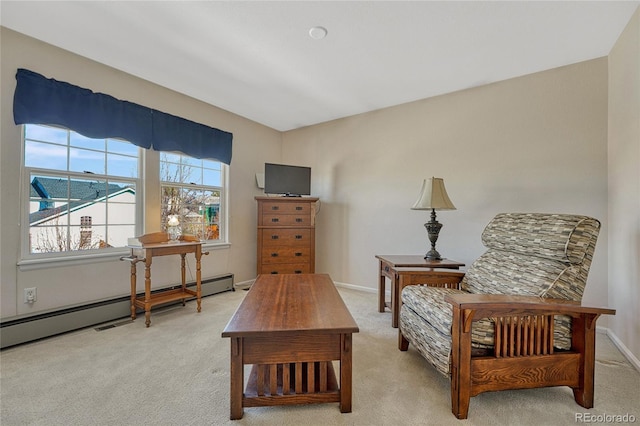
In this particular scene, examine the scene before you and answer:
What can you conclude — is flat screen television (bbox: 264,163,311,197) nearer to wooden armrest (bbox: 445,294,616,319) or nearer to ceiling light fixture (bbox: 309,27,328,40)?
ceiling light fixture (bbox: 309,27,328,40)

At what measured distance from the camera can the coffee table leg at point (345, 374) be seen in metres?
1.37

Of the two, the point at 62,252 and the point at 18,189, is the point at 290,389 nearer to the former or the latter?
the point at 62,252

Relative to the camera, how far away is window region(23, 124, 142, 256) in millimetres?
2264

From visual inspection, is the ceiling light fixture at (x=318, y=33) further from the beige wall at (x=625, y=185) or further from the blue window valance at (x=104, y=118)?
the beige wall at (x=625, y=185)

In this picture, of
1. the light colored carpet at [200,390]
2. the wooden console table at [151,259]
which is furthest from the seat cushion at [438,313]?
the wooden console table at [151,259]

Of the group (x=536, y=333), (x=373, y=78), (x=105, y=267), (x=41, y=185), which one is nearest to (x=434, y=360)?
(x=536, y=333)

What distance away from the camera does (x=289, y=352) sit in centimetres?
135

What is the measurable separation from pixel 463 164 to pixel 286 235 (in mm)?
2270

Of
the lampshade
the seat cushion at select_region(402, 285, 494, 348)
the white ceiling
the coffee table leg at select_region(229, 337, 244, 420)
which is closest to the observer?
the coffee table leg at select_region(229, 337, 244, 420)

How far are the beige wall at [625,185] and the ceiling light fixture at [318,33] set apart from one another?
2113 millimetres

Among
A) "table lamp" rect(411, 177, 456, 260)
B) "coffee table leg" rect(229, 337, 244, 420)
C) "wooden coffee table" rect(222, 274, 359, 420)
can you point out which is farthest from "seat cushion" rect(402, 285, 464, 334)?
"coffee table leg" rect(229, 337, 244, 420)

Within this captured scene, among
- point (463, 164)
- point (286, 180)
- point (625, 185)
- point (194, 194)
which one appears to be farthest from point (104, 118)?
point (625, 185)

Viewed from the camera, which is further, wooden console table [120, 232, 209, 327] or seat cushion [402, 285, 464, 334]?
wooden console table [120, 232, 209, 327]

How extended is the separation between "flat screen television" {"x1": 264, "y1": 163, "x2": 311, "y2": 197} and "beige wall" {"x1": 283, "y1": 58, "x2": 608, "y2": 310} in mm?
351
